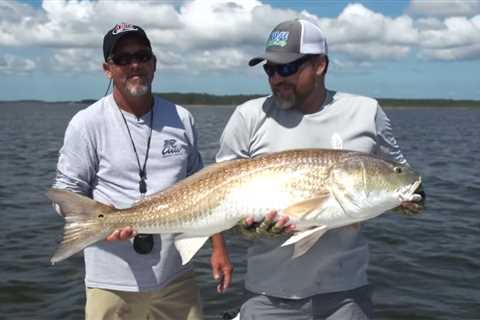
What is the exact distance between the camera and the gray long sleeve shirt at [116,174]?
5062 mm

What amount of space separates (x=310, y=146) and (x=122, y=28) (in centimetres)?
193

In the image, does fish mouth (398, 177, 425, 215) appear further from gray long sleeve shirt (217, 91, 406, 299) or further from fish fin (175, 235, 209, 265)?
fish fin (175, 235, 209, 265)

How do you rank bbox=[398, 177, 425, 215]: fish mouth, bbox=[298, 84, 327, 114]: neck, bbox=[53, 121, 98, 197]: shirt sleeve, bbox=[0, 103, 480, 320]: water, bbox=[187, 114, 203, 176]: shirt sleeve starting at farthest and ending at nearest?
bbox=[0, 103, 480, 320]: water, bbox=[187, 114, 203, 176]: shirt sleeve, bbox=[53, 121, 98, 197]: shirt sleeve, bbox=[298, 84, 327, 114]: neck, bbox=[398, 177, 425, 215]: fish mouth

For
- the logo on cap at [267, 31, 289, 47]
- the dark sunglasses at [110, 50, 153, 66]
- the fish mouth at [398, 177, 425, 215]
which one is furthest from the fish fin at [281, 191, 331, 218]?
the dark sunglasses at [110, 50, 153, 66]

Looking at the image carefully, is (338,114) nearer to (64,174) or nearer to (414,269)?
(64,174)

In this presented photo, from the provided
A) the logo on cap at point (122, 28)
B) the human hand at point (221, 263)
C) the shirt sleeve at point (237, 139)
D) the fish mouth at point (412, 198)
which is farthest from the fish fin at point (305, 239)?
the logo on cap at point (122, 28)

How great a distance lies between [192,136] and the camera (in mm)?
5523

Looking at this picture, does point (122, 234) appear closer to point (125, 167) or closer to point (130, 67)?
point (125, 167)

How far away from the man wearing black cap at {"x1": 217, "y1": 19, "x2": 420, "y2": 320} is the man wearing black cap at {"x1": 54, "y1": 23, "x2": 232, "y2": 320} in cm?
81

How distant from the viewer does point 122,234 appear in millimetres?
4719

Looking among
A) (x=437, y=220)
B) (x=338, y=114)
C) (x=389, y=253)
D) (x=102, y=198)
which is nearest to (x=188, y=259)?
(x=102, y=198)

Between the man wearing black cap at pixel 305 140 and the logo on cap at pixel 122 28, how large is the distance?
1198 mm

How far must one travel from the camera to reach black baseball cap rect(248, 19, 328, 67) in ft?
15.0

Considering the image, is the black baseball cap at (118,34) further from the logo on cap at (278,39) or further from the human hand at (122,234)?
the human hand at (122,234)
